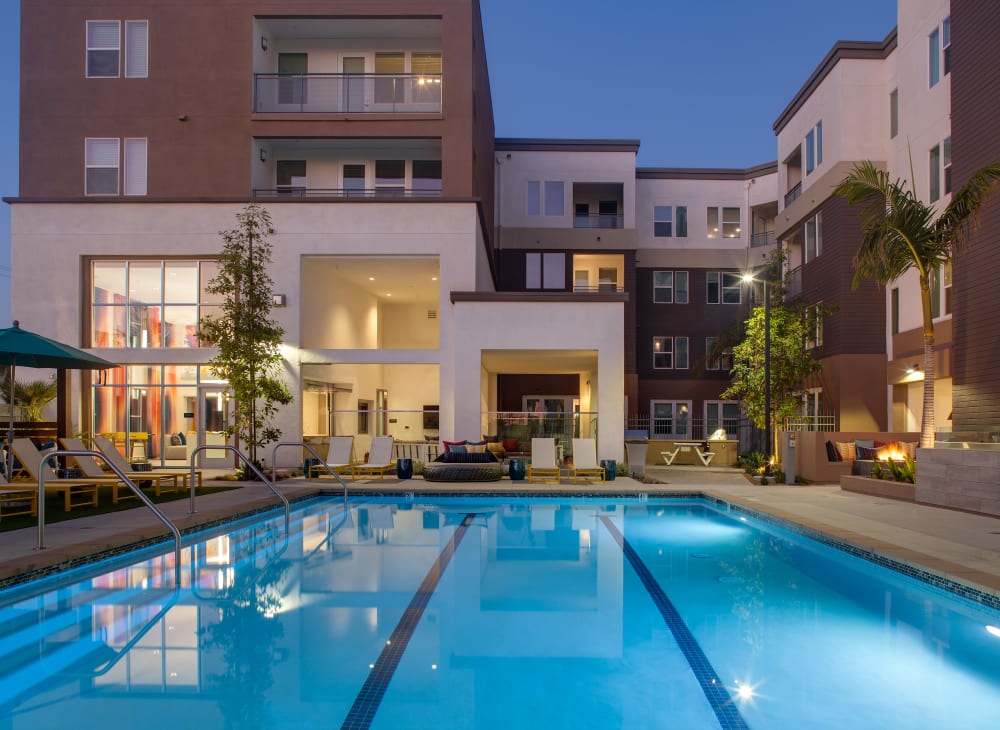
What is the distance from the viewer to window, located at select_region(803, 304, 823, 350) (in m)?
18.5

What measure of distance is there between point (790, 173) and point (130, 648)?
23.2 m

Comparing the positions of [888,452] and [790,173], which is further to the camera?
[790,173]

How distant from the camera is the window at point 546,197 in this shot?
25.5 m

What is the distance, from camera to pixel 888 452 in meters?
13.2

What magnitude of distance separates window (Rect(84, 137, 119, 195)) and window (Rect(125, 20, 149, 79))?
1.80m

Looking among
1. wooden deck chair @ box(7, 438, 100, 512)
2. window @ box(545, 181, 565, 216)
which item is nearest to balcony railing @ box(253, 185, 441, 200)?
window @ box(545, 181, 565, 216)

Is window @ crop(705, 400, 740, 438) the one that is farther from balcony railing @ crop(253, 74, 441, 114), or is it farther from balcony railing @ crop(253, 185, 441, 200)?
balcony railing @ crop(253, 74, 441, 114)

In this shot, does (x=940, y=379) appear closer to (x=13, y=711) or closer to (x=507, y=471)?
(x=507, y=471)

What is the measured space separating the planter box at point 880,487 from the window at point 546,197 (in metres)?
15.5

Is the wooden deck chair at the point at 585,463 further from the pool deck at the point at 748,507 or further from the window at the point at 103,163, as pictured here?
the window at the point at 103,163

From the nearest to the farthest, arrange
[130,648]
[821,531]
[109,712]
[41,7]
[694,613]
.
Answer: [109,712]
[130,648]
[694,613]
[821,531]
[41,7]

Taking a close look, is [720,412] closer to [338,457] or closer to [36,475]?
[338,457]

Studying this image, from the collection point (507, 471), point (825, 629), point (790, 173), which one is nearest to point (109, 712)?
point (825, 629)

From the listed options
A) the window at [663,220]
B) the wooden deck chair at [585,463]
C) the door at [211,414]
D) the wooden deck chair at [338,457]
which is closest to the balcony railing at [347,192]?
the door at [211,414]
